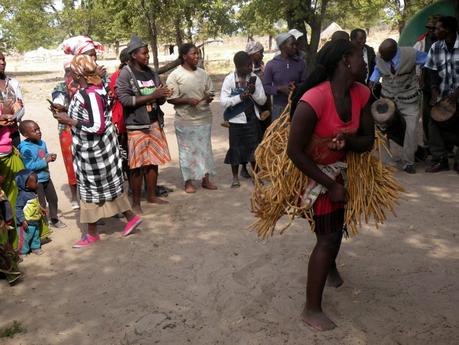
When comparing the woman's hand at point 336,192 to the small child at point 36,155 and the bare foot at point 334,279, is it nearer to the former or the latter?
the bare foot at point 334,279

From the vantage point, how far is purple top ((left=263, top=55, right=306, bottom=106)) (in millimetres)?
6457

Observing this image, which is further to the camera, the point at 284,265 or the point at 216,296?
the point at 284,265

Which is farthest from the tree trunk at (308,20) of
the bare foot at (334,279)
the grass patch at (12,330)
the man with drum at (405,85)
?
the grass patch at (12,330)

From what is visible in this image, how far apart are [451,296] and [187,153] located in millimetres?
3644

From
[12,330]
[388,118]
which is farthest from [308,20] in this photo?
[12,330]

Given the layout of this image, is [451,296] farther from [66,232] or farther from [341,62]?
[66,232]

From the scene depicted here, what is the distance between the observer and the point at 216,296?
3701 millimetres

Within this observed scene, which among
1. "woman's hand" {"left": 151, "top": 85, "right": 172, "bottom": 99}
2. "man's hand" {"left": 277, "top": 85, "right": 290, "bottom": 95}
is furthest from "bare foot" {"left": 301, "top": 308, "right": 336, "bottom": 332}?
"man's hand" {"left": 277, "top": 85, "right": 290, "bottom": 95}

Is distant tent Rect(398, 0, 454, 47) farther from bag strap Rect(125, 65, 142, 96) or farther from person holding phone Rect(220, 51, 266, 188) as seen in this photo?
bag strap Rect(125, 65, 142, 96)

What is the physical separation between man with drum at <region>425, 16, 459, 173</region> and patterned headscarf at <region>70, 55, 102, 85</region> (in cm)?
422

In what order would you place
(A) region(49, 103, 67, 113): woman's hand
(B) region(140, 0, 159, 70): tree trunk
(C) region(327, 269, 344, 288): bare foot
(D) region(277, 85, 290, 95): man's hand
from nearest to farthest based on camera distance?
(C) region(327, 269, 344, 288): bare foot
(A) region(49, 103, 67, 113): woman's hand
(D) region(277, 85, 290, 95): man's hand
(B) region(140, 0, 159, 70): tree trunk

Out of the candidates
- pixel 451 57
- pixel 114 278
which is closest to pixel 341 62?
pixel 114 278

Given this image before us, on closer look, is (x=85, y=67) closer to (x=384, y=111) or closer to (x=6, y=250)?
(x=6, y=250)

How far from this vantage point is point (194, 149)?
6.24 metres
